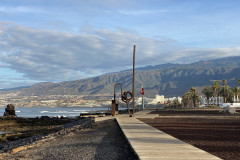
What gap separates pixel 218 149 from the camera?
13047 mm

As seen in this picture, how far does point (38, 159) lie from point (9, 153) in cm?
245

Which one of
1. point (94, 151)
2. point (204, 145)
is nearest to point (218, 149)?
point (204, 145)

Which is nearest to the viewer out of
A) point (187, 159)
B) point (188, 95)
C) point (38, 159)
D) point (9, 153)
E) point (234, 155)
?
point (187, 159)

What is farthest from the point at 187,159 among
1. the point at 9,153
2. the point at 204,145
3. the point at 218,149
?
the point at 9,153

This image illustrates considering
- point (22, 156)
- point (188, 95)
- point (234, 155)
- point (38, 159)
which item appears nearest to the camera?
point (234, 155)

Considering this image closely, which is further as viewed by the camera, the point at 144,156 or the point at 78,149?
the point at 78,149

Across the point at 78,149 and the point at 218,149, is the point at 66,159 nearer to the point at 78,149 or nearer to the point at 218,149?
the point at 78,149

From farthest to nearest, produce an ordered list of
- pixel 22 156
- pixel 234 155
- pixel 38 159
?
1. pixel 22 156
2. pixel 38 159
3. pixel 234 155

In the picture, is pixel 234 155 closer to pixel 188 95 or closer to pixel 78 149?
pixel 78 149

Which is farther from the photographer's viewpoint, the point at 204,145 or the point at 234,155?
the point at 204,145

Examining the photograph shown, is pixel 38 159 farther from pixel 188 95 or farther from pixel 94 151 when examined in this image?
pixel 188 95

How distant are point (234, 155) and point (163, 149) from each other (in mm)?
2304

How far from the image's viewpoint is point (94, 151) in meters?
13.8

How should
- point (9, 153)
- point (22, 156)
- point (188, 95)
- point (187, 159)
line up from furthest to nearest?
point (188, 95) < point (9, 153) < point (22, 156) < point (187, 159)
